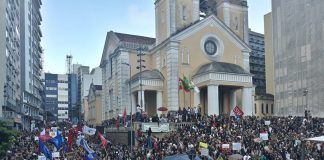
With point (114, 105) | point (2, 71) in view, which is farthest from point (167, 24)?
point (2, 71)

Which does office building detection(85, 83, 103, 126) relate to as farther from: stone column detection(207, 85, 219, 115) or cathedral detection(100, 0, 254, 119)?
stone column detection(207, 85, 219, 115)

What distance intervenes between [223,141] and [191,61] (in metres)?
22.9

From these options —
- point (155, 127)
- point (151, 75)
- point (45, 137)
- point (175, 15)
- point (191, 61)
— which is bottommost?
point (45, 137)

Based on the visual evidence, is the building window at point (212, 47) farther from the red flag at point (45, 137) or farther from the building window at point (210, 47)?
the red flag at point (45, 137)

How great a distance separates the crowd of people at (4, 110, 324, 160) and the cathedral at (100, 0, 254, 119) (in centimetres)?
1258

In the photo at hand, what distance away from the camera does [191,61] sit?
54.3m

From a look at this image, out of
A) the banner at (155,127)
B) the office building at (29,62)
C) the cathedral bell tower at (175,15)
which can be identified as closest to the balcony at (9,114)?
the office building at (29,62)

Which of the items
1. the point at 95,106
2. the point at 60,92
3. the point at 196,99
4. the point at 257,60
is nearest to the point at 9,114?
the point at 95,106

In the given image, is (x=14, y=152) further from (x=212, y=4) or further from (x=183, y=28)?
(x=212, y=4)

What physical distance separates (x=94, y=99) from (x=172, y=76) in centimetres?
3026

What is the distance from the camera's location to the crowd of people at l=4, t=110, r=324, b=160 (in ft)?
92.2

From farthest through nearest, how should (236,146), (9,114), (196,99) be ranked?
1. (9,114)
2. (196,99)
3. (236,146)

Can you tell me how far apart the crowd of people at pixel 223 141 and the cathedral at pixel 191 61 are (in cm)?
1258

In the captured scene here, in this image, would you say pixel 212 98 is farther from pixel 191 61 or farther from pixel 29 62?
pixel 29 62
